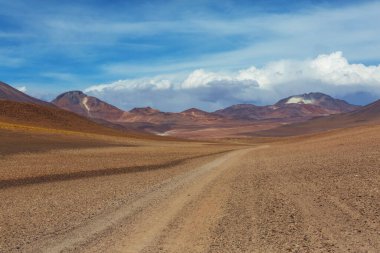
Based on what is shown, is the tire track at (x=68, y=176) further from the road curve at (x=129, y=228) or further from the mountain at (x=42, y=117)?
the mountain at (x=42, y=117)

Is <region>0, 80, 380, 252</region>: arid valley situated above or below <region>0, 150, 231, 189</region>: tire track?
above

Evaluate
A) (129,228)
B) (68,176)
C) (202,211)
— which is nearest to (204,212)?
(202,211)

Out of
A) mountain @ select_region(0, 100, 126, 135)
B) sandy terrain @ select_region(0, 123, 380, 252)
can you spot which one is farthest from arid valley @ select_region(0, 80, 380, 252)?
mountain @ select_region(0, 100, 126, 135)

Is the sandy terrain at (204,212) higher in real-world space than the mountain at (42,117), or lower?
lower

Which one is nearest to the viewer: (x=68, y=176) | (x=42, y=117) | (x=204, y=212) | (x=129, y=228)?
(x=129, y=228)

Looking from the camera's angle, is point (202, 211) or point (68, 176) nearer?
point (202, 211)

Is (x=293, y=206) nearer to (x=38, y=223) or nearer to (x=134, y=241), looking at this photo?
(x=134, y=241)

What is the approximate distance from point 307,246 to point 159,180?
1663 centimetres

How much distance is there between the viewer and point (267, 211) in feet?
47.8

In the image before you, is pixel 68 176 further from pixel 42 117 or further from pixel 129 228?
pixel 42 117

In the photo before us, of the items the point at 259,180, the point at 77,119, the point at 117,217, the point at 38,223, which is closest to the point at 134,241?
the point at 117,217

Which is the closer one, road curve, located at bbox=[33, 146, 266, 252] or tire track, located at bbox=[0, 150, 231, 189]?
road curve, located at bbox=[33, 146, 266, 252]

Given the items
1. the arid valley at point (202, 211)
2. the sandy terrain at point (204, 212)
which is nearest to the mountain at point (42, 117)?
the arid valley at point (202, 211)

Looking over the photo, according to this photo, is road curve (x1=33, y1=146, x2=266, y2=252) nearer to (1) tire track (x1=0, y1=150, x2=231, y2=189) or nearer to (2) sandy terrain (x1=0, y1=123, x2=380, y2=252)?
(2) sandy terrain (x1=0, y1=123, x2=380, y2=252)
